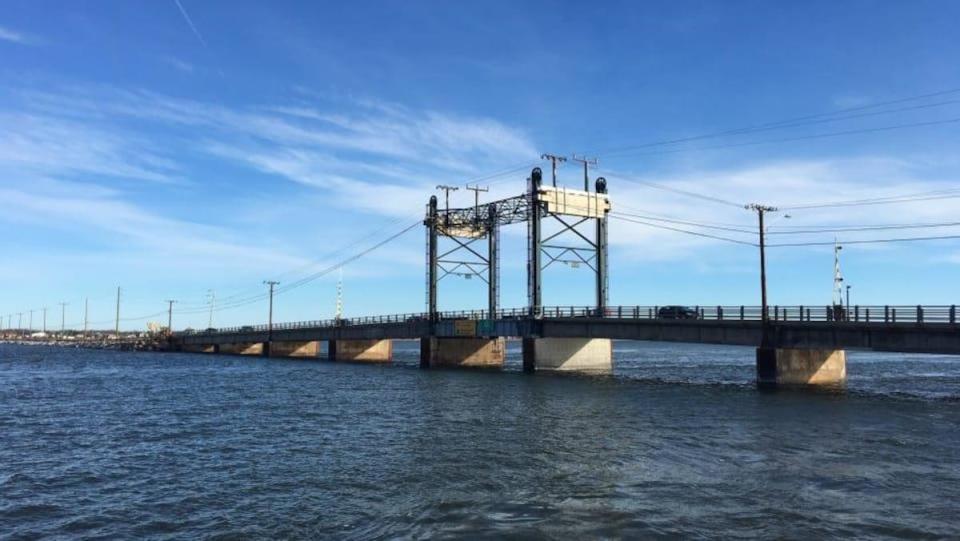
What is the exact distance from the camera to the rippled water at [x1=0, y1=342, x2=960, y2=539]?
54.8 ft

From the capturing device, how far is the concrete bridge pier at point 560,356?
78.5 metres

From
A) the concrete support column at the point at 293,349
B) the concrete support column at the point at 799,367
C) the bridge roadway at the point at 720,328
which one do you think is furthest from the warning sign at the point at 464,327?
the concrete support column at the point at 293,349

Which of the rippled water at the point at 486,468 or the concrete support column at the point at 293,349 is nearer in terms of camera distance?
the rippled water at the point at 486,468

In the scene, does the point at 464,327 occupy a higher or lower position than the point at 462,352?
higher

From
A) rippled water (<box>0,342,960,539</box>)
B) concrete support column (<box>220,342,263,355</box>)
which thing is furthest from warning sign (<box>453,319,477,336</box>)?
concrete support column (<box>220,342,263,355</box>)

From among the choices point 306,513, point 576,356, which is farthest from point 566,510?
point 576,356

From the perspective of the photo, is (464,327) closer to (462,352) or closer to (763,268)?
(462,352)

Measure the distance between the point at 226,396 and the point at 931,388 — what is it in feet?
175

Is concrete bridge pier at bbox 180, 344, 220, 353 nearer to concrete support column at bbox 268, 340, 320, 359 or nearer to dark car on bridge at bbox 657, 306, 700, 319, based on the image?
concrete support column at bbox 268, 340, 320, 359

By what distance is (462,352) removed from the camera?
92625 millimetres

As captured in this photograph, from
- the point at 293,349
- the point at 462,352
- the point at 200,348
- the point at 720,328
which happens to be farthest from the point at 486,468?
the point at 200,348

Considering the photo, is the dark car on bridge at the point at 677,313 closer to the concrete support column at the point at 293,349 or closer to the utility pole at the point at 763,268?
the utility pole at the point at 763,268

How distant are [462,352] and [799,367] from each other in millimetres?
46360

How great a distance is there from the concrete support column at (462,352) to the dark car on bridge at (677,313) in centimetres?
2877
